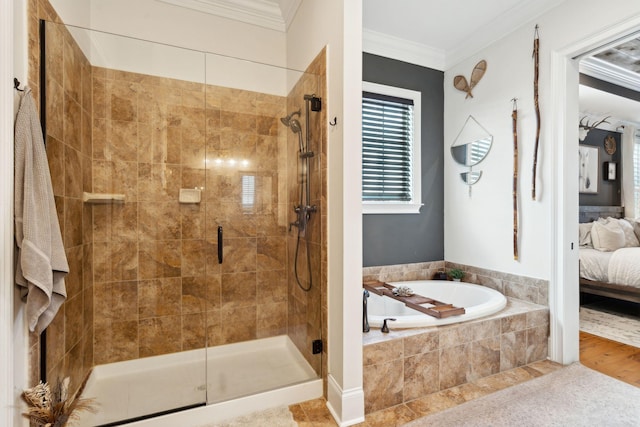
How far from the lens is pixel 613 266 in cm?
356

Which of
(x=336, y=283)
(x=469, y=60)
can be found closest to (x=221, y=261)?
(x=336, y=283)

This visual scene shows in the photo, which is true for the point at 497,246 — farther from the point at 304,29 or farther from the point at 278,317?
the point at 304,29

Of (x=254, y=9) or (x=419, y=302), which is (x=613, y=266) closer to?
(x=419, y=302)

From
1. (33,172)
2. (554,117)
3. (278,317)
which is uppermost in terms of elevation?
(554,117)

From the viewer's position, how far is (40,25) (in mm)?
1522

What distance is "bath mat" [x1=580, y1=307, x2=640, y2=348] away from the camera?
115 inches

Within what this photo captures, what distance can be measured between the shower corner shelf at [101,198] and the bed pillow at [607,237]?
5276 millimetres

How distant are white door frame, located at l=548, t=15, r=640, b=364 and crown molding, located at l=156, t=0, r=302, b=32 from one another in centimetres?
217

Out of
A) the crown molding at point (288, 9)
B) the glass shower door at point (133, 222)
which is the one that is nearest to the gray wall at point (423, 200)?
the crown molding at point (288, 9)

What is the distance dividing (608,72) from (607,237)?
1.98 meters

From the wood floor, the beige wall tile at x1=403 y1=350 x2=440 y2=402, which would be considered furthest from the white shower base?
the wood floor

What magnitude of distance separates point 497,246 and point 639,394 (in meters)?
1.33

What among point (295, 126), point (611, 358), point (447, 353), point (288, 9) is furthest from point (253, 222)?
point (611, 358)

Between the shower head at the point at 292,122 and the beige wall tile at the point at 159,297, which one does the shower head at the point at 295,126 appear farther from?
the beige wall tile at the point at 159,297
